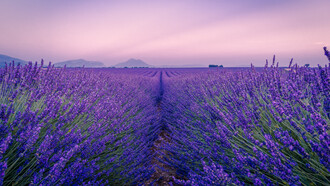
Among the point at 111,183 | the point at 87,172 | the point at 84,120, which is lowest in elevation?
the point at 111,183

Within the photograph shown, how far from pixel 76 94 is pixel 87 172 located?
1.23m

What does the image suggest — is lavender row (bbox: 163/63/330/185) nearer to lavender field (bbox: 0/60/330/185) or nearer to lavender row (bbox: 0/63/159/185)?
lavender field (bbox: 0/60/330/185)

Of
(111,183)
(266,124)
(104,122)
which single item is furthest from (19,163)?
(266,124)

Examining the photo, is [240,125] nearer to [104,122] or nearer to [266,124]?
[266,124]

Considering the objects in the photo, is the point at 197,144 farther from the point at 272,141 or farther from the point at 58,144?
the point at 58,144

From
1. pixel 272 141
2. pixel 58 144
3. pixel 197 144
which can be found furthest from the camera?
pixel 197 144

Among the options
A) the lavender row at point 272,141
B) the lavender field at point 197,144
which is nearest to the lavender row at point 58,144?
the lavender field at point 197,144

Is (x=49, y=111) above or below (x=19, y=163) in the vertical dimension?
above

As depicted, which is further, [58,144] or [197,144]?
[197,144]

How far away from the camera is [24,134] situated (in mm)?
997

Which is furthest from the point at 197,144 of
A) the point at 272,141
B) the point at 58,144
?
the point at 58,144

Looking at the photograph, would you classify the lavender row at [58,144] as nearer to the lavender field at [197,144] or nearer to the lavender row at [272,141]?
the lavender field at [197,144]

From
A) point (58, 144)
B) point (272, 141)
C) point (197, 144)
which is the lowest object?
point (197, 144)

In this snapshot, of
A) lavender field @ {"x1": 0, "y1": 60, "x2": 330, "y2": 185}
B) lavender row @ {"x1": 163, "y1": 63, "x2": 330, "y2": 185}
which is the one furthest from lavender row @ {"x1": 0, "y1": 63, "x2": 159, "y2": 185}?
lavender row @ {"x1": 163, "y1": 63, "x2": 330, "y2": 185}
